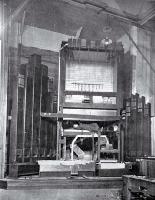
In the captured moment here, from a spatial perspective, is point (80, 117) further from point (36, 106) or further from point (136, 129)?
point (136, 129)

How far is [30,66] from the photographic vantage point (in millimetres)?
6125

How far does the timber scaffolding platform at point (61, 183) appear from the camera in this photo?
15.5 ft

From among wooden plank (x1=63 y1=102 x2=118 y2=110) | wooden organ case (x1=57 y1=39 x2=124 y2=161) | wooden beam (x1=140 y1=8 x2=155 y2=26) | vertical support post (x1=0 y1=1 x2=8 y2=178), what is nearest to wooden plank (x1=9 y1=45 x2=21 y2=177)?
vertical support post (x1=0 y1=1 x2=8 y2=178)

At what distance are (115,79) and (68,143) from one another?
171 centimetres

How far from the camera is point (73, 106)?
593cm

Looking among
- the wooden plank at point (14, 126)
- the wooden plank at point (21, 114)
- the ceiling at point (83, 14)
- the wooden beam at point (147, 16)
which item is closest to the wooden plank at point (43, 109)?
the wooden plank at point (21, 114)

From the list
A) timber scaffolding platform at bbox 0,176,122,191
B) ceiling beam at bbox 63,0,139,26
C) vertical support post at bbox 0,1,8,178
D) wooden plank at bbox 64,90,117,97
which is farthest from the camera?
ceiling beam at bbox 63,0,139,26

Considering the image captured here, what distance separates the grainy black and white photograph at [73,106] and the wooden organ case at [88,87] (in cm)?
2

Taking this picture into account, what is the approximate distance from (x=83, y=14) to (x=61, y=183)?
4283 millimetres

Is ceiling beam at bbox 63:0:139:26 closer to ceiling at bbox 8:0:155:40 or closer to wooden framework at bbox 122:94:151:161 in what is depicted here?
ceiling at bbox 8:0:155:40

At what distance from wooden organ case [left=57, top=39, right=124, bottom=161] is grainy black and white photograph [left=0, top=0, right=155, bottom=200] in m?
0.02

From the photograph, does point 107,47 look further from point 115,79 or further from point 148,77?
point 148,77

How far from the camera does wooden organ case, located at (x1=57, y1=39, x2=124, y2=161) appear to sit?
19.4 ft

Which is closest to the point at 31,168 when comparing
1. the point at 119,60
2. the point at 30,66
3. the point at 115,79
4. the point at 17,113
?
the point at 17,113
